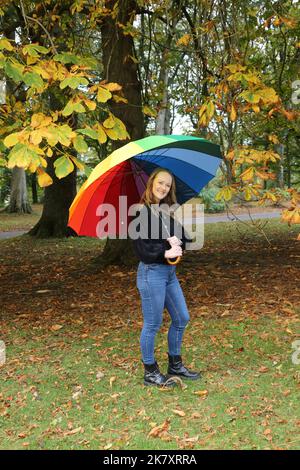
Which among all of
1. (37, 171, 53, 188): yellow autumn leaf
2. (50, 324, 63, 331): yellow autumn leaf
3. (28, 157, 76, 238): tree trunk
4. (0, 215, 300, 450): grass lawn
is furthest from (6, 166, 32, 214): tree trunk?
(37, 171, 53, 188): yellow autumn leaf

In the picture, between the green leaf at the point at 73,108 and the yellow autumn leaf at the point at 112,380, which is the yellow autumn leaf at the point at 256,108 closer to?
the green leaf at the point at 73,108

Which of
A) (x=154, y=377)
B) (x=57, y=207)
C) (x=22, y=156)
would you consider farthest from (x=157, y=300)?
(x=57, y=207)

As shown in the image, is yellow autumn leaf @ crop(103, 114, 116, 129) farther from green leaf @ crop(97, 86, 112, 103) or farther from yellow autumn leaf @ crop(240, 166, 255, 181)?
yellow autumn leaf @ crop(240, 166, 255, 181)

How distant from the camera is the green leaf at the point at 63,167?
350 centimetres

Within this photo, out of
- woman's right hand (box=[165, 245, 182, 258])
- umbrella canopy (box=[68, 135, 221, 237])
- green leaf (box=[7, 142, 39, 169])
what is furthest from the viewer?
umbrella canopy (box=[68, 135, 221, 237])

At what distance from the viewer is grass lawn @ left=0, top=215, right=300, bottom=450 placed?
3561mm

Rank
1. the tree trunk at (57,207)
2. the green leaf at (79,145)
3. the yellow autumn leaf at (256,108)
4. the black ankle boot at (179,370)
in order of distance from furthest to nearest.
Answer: the tree trunk at (57,207) < the yellow autumn leaf at (256,108) < the black ankle boot at (179,370) < the green leaf at (79,145)

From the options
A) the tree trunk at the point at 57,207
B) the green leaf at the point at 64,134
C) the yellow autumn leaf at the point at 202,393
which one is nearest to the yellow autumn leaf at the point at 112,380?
the yellow autumn leaf at the point at 202,393

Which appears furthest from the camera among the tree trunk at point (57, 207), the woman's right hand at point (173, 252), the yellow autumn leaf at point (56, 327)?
the tree trunk at point (57, 207)

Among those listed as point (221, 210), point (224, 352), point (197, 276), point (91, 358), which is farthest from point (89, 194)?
point (221, 210)

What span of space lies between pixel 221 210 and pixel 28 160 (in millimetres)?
22868

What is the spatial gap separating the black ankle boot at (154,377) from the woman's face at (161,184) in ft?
4.95

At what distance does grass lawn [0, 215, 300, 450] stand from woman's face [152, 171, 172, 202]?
1.70 meters

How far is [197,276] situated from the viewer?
27.5 ft
